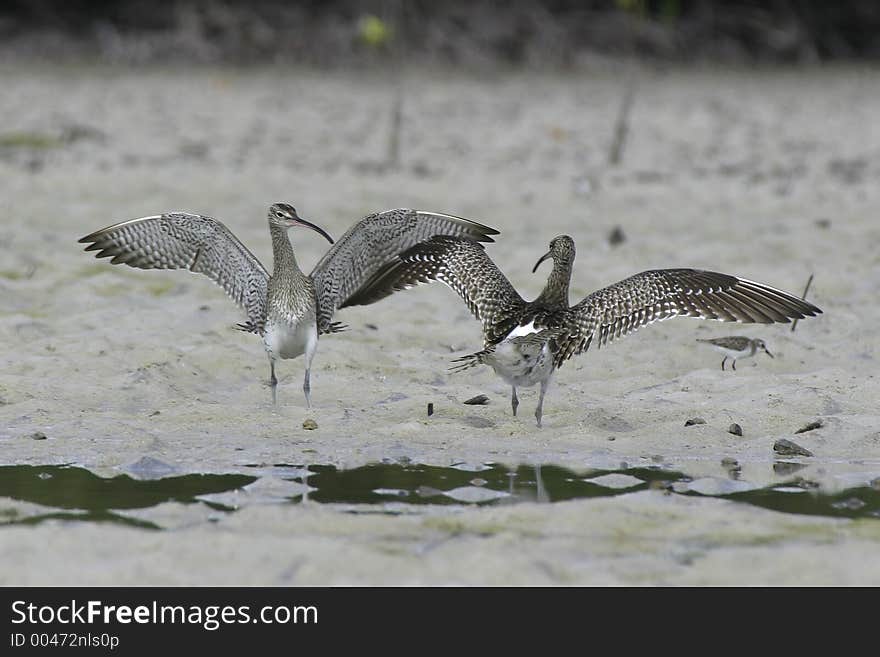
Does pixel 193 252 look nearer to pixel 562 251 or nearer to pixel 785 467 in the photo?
pixel 562 251

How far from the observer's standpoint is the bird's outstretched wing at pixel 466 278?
7.58 meters

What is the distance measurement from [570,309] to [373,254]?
134cm

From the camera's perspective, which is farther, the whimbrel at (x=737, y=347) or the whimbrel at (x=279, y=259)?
the whimbrel at (x=737, y=347)

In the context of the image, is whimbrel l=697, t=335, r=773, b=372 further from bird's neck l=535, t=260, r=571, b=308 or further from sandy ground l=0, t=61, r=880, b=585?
bird's neck l=535, t=260, r=571, b=308

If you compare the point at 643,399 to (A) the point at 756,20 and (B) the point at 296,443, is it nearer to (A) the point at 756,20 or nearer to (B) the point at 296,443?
A: (B) the point at 296,443

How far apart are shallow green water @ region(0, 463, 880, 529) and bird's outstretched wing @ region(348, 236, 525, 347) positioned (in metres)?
1.15

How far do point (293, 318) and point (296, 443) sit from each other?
41.1 inches

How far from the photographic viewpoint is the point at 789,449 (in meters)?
6.73

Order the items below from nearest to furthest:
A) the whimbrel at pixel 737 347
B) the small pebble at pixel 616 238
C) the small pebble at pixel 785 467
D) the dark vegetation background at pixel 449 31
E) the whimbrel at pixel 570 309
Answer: the small pebble at pixel 785 467
the whimbrel at pixel 570 309
the whimbrel at pixel 737 347
the small pebble at pixel 616 238
the dark vegetation background at pixel 449 31

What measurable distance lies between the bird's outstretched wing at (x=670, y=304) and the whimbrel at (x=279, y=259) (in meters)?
0.89

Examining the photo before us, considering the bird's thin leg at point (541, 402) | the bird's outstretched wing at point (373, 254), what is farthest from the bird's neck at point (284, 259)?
the bird's thin leg at point (541, 402)

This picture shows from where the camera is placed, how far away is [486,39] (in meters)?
25.2

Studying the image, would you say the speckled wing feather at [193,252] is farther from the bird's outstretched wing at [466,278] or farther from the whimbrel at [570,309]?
the whimbrel at [570,309]

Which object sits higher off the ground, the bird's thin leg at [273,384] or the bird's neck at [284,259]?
the bird's neck at [284,259]
